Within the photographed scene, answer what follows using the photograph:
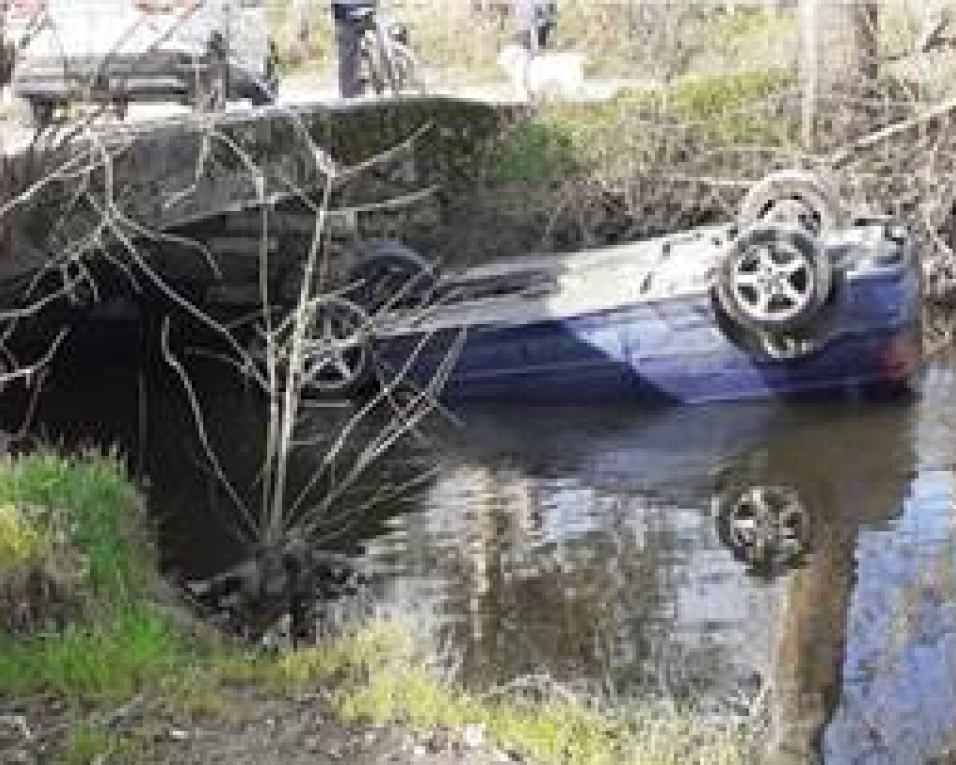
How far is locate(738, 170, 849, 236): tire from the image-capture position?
1428cm

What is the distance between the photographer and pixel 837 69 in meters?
16.7

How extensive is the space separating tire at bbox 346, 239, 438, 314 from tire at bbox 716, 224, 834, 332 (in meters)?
2.47

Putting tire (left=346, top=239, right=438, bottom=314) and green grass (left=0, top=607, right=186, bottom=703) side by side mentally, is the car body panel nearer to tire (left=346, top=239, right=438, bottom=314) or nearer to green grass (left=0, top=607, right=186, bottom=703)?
tire (left=346, top=239, right=438, bottom=314)

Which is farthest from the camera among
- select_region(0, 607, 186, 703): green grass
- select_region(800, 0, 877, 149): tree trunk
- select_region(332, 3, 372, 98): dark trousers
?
select_region(332, 3, 372, 98): dark trousers

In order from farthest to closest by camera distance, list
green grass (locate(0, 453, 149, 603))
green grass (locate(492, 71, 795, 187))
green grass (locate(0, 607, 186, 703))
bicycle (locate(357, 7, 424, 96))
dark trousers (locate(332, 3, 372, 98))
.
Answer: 1. bicycle (locate(357, 7, 424, 96))
2. dark trousers (locate(332, 3, 372, 98))
3. green grass (locate(492, 71, 795, 187))
4. green grass (locate(0, 453, 149, 603))
5. green grass (locate(0, 607, 186, 703))

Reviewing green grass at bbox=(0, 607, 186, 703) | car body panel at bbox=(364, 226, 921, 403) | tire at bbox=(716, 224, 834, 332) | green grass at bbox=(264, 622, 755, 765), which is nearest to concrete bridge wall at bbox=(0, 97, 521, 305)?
car body panel at bbox=(364, 226, 921, 403)

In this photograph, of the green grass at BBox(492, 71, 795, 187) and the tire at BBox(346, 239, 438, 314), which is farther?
the green grass at BBox(492, 71, 795, 187)

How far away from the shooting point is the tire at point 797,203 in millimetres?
14281

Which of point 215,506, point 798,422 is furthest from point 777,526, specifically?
point 215,506

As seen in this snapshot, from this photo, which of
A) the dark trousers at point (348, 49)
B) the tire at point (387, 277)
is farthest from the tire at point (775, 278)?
the dark trousers at point (348, 49)

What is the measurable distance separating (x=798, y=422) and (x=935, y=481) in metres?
1.94

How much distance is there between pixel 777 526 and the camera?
11602 mm

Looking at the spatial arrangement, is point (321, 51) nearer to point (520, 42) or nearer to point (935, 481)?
point (520, 42)

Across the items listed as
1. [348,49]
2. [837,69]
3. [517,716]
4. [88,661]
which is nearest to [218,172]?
[348,49]
